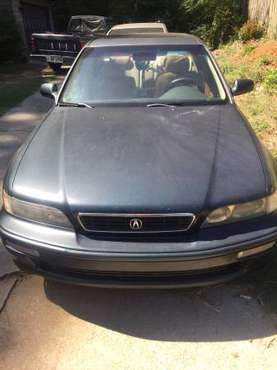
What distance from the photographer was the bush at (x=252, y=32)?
45.6 feet

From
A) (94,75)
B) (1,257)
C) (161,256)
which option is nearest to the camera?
(161,256)

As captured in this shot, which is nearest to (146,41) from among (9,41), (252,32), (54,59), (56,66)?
(54,59)

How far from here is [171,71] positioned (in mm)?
4277

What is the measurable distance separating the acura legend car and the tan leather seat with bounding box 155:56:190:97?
2.97ft

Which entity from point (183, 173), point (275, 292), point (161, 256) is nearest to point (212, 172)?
point (183, 173)

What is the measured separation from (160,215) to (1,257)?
1675 mm

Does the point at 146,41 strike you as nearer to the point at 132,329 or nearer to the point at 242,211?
the point at 242,211

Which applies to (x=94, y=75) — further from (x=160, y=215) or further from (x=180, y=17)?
(x=180, y=17)

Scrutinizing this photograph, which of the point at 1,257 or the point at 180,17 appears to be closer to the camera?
the point at 1,257

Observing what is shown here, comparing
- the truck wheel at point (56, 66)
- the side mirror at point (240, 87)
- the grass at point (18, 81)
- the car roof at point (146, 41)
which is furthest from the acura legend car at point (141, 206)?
the truck wheel at point (56, 66)

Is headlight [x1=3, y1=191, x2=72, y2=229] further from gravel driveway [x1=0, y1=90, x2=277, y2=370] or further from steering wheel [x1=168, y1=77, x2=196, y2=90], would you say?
steering wheel [x1=168, y1=77, x2=196, y2=90]

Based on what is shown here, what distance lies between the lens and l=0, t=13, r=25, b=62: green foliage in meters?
15.8

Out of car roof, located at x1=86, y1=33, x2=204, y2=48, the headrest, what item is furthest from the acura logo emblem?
car roof, located at x1=86, y1=33, x2=204, y2=48

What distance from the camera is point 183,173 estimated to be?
272cm
